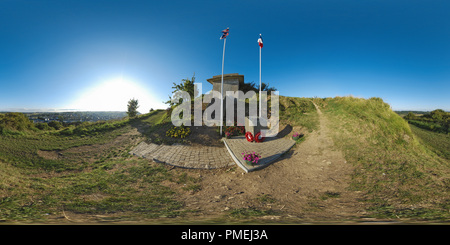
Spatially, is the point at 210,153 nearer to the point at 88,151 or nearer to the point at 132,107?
the point at 88,151

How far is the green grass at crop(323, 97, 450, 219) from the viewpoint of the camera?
3252 millimetres

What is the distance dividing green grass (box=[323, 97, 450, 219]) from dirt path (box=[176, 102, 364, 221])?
50 centimetres

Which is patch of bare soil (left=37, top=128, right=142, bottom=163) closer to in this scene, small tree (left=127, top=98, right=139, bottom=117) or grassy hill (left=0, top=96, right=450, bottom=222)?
grassy hill (left=0, top=96, right=450, bottom=222)

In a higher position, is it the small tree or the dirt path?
the small tree

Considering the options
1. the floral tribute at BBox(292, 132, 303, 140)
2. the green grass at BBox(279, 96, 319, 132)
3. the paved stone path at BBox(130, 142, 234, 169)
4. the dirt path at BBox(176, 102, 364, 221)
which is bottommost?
the dirt path at BBox(176, 102, 364, 221)

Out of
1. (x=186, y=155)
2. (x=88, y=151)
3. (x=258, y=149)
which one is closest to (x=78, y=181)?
(x=88, y=151)

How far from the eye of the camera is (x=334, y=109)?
12234 millimetres

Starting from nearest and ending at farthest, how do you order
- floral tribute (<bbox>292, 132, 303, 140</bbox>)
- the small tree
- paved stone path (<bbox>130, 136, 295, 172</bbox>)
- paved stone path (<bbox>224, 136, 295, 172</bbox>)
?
paved stone path (<bbox>224, 136, 295, 172</bbox>) → paved stone path (<bbox>130, 136, 295, 172</bbox>) → floral tribute (<bbox>292, 132, 303, 140</bbox>) → the small tree

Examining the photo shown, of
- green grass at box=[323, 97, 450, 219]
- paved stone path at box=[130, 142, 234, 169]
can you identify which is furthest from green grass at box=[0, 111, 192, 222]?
green grass at box=[323, 97, 450, 219]

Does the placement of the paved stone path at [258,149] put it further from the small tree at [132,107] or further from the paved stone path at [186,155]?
the small tree at [132,107]

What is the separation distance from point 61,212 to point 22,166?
6075 mm

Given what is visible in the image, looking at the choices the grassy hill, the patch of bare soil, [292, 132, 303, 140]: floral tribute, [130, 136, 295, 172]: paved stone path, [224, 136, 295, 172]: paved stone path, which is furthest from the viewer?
[292, 132, 303, 140]: floral tribute
